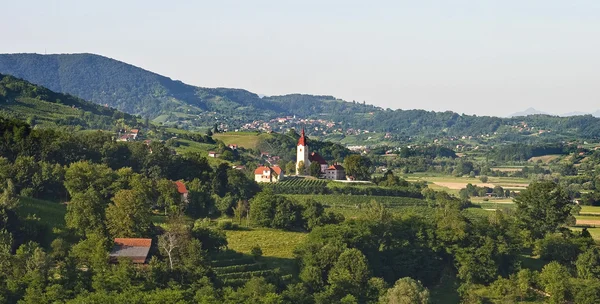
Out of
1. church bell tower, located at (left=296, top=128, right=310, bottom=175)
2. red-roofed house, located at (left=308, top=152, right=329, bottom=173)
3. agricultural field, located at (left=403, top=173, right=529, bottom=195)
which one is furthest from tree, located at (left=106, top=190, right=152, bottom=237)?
agricultural field, located at (left=403, top=173, right=529, bottom=195)

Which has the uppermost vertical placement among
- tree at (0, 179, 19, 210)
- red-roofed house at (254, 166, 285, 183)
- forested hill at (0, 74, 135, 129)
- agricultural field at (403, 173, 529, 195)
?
forested hill at (0, 74, 135, 129)

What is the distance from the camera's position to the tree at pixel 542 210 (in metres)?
52.3

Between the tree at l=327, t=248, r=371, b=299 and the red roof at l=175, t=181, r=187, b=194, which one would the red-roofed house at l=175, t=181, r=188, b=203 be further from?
the tree at l=327, t=248, r=371, b=299

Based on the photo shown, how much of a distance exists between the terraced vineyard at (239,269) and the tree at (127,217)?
404 cm

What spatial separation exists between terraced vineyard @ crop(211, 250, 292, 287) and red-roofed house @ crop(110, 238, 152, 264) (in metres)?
3.47

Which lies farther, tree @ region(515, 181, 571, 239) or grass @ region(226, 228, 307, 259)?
tree @ region(515, 181, 571, 239)

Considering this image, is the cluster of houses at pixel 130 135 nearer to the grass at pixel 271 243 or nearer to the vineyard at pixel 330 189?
the vineyard at pixel 330 189

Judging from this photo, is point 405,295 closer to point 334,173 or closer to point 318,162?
point 334,173

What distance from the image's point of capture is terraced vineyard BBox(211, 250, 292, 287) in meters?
37.2

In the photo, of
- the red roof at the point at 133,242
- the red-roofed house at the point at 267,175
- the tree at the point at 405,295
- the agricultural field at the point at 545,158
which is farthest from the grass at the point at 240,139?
the tree at the point at 405,295

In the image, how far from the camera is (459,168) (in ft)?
432

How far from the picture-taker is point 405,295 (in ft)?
120

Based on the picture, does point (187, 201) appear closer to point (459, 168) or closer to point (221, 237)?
point (221, 237)

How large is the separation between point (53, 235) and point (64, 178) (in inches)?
386
